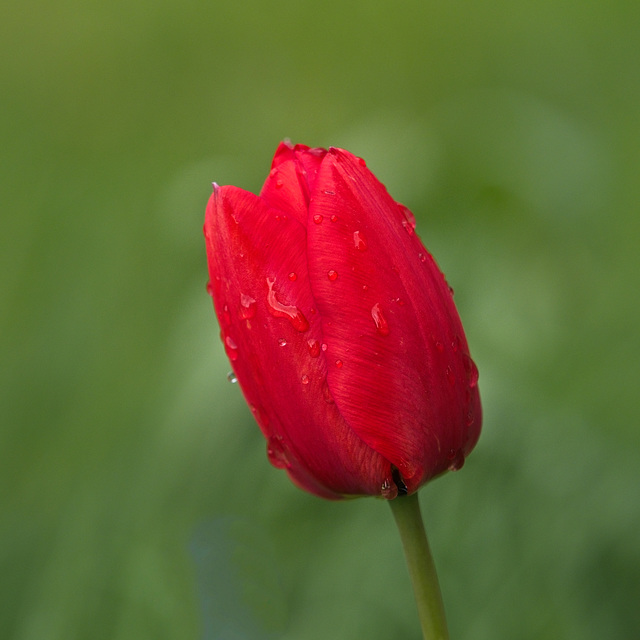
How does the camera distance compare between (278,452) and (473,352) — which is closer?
(278,452)

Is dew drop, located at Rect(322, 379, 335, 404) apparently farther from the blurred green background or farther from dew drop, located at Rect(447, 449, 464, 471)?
the blurred green background

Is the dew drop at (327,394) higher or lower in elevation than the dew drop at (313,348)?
lower

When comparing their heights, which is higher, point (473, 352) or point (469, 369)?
point (473, 352)

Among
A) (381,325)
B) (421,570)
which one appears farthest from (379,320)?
(421,570)

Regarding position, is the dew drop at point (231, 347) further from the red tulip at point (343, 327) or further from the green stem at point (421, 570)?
the green stem at point (421, 570)

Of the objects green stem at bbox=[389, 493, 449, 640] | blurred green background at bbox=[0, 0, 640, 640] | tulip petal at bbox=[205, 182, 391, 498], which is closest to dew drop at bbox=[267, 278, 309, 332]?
tulip petal at bbox=[205, 182, 391, 498]

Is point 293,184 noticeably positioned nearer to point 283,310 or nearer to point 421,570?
point 283,310

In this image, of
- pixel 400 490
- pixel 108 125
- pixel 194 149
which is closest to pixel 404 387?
pixel 400 490

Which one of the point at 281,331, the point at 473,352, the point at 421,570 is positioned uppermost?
the point at 473,352

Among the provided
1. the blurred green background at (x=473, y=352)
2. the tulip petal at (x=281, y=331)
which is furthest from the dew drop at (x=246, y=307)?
the blurred green background at (x=473, y=352)
